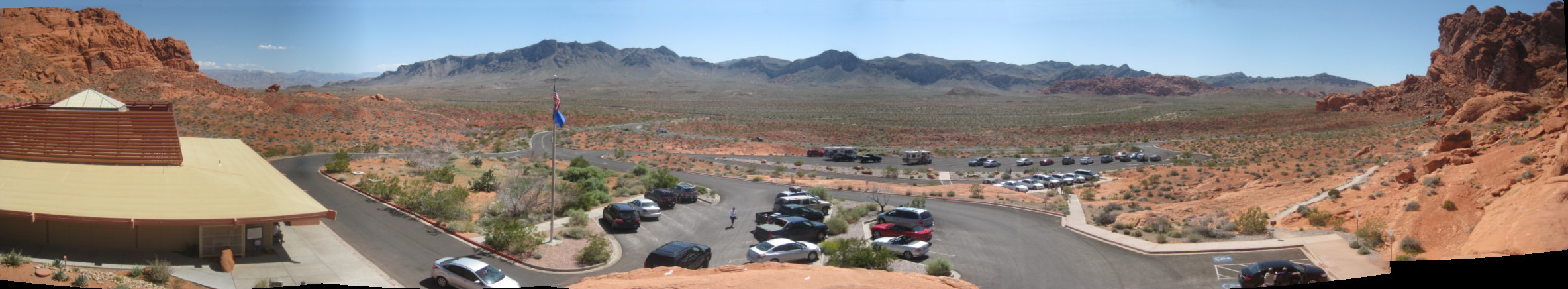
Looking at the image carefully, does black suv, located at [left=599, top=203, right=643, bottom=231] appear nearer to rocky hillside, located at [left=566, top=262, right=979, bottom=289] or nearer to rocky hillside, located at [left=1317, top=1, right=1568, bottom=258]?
rocky hillside, located at [left=566, top=262, right=979, bottom=289]

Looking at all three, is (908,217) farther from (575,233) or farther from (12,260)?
(12,260)

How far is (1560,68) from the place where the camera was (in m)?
30.4

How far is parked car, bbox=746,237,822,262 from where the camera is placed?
71.5ft

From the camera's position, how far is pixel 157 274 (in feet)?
46.7

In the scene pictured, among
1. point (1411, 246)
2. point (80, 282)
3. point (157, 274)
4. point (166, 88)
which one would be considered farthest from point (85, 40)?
point (1411, 246)

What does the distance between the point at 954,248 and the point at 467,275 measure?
1512 centimetres

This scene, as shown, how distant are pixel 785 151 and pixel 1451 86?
49599 millimetres

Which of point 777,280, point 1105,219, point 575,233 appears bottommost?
point 575,233

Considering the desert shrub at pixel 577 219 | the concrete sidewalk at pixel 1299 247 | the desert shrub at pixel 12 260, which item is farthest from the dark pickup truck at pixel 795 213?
the desert shrub at pixel 12 260

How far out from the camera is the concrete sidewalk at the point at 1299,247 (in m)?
15.9

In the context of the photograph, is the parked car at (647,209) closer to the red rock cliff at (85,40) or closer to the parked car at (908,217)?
the parked car at (908,217)

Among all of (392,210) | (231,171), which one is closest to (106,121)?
(231,171)

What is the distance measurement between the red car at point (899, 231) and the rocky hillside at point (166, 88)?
2926 centimetres

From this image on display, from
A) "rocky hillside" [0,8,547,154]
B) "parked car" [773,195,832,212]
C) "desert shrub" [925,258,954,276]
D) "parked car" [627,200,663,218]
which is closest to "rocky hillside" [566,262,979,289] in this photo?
"desert shrub" [925,258,954,276]
